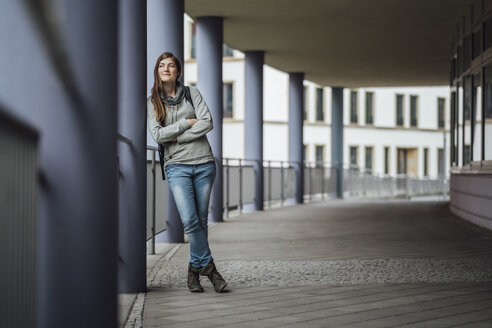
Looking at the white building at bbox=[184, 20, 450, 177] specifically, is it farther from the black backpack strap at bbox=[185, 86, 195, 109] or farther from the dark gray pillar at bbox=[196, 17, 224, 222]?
the black backpack strap at bbox=[185, 86, 195, 109]

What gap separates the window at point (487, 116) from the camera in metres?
13.1

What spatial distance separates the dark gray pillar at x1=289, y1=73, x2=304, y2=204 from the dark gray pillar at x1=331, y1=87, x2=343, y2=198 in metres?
5.14

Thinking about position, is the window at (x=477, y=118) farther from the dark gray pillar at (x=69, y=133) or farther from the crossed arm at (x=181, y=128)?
the dark gray pillar at (x=69, y=133)

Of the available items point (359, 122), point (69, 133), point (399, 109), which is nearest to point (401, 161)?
point (399, 109)

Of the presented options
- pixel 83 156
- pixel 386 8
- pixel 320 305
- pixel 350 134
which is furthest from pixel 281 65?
pixel 350 134

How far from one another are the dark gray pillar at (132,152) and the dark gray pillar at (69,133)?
3.42m

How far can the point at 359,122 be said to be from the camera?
51719 millimetres

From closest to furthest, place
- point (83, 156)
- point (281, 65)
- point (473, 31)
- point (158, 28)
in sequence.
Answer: point (83, 156)
point (158, 28)
point (473, 31)
point (281, 65)

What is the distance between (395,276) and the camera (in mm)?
7191

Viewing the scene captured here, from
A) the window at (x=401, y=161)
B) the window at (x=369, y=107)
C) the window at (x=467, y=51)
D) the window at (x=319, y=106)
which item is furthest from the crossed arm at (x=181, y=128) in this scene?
the window at (x=401, y=161)

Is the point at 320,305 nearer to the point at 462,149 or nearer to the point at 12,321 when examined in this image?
the point at 12,321

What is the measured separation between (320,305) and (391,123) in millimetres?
48689

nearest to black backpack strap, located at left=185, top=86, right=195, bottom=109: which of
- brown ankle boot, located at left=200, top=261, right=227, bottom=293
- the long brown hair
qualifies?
the long brown hair

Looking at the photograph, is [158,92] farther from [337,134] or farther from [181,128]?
[337,134]
